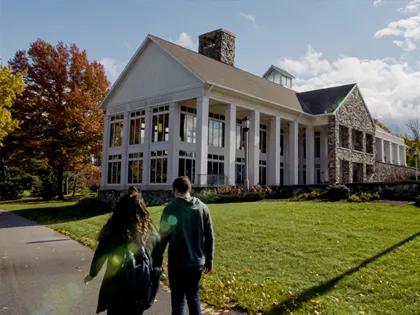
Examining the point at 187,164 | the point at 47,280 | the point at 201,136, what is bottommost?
the point at 47,280

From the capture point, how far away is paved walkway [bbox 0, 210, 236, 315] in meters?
5.72

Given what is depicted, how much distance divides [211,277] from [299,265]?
1.79 m

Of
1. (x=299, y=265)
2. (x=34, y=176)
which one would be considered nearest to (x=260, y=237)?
(x=299, y=265)

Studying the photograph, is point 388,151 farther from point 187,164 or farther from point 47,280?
point 47,280

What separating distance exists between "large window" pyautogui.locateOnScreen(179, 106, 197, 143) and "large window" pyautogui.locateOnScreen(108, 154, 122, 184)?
606 centimetres

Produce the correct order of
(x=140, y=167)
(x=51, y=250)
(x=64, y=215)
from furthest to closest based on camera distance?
1. (x=140, y=167)
2. (x=64, y=215)
3. (x=51, y=250)

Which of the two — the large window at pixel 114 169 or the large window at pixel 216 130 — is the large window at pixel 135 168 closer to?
the large window at pixel 114 169

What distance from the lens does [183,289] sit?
164 inches

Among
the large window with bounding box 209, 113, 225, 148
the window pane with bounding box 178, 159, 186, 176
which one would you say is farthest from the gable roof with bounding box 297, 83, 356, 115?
the window pane with bounding box 178, 159, 186, 176

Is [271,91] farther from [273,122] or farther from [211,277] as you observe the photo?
[211,277]

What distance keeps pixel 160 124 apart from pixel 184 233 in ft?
74.2

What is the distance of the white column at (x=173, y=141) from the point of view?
24.7 metres

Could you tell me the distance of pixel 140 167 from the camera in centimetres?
2725

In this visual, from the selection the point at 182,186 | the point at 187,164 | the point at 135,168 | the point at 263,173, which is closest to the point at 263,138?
the point at 263,173
